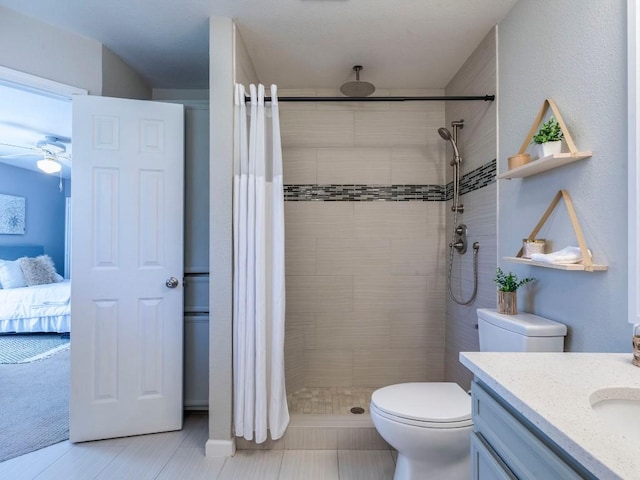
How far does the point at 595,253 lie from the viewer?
3.90 feet

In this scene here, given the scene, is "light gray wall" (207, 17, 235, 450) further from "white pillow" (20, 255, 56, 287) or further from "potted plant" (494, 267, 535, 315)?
"white pillow" (20, 255, 56, 287)

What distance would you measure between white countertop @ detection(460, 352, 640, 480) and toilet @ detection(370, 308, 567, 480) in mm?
327

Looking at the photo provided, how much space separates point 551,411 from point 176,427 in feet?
6.89

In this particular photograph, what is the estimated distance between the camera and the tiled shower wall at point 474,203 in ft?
6.40

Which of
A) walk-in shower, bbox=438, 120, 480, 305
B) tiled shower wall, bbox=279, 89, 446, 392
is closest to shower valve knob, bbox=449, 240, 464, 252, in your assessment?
walk-in shower, bbox=438, 120, 480, 305

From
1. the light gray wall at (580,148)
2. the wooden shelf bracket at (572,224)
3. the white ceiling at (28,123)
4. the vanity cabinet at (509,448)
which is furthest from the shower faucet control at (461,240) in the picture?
the white ceiling at (28,123)

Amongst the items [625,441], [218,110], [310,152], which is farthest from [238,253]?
[625,441]

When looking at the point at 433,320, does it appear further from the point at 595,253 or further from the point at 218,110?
the point at 218,110

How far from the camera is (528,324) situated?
1356 millimetres

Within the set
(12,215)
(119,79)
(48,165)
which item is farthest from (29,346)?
(119,79)

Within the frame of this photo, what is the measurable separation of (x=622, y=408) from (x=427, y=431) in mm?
734

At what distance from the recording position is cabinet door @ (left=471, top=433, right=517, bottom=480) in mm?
808

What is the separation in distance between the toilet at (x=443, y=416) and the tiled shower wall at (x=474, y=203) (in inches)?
21.1

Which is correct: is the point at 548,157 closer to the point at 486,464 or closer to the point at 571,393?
the point at 571,393
